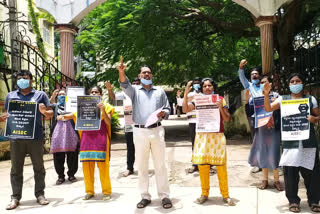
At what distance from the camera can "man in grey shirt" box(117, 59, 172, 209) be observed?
14.4ft

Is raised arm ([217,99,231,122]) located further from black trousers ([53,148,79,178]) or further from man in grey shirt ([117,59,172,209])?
black trousers ([53,148,79,178])

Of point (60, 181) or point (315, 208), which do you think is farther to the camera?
point (60, 181)

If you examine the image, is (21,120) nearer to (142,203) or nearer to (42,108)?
(42,108)

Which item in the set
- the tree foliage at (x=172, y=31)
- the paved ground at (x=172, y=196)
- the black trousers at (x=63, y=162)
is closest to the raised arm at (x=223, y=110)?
the paved ground at (x=172, y=196)

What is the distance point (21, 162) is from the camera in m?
4.60

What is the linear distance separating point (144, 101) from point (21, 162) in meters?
1.92

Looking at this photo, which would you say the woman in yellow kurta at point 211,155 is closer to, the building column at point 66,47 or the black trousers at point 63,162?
the black trousers at point 63,162

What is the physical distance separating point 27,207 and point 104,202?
1.05 metres

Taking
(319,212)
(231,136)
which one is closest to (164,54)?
(231,136)

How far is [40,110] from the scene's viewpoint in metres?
4.61

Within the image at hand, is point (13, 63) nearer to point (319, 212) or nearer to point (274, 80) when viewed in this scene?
point (274, 80)

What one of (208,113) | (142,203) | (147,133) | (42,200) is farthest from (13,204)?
(208,113)

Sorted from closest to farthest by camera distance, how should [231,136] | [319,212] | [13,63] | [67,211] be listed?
[319,212] → [67,211] → [13,63] → [231,136]

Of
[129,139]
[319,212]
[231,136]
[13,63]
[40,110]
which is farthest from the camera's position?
[231,136]
